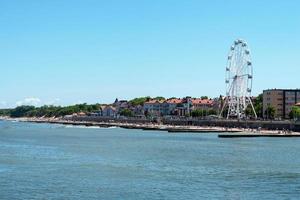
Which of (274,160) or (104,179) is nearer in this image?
(104,179)

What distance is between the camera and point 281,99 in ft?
541

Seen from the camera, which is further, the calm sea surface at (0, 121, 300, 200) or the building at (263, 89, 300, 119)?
the building at (263, 89, 300, 119)

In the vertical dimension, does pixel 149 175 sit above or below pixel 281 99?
below

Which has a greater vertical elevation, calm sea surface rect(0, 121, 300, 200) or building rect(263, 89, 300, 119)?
building rect(263, 89, 300, 119)

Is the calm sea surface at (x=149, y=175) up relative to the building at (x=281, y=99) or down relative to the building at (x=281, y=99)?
down

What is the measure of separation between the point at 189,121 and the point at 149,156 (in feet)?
306

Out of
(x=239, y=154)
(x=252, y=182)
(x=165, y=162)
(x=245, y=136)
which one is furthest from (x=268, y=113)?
(x=252, y=182)

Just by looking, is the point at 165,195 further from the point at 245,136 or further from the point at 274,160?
the point at 245,136

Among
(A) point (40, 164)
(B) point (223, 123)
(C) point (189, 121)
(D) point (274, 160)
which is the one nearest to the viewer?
(A) point (40, 164)

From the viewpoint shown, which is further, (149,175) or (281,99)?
(281,99)

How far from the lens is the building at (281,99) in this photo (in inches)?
6447

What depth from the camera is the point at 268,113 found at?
154m

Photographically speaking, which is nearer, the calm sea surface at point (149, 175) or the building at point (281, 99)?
the calm sea surface at point (149, 175)

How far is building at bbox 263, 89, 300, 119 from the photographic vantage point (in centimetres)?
16375
